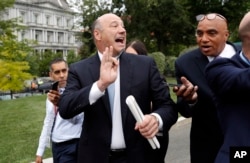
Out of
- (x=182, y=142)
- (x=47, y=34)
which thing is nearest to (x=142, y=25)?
(x=182, y=142)

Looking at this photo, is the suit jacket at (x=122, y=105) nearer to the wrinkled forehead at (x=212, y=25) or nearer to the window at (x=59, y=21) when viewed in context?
the wrinkled forehead at (x=212, y=25)

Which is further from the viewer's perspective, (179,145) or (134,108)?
(179,145)

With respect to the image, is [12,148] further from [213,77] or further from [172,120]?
[213,77]

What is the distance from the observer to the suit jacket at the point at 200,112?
3.16m

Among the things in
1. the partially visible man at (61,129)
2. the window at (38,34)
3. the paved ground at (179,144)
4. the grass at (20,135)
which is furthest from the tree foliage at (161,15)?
the window at (38,34)

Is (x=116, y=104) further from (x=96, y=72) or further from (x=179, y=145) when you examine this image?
(x=179, y=145)

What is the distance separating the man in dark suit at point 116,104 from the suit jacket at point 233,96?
1.94 ft

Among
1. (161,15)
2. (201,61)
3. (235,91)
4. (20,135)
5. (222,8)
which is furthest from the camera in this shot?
(222,8)

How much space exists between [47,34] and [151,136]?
107 meters

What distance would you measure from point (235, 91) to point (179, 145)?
5966 mm

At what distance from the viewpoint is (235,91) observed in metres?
2.31

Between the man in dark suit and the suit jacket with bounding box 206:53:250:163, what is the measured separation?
59 cm

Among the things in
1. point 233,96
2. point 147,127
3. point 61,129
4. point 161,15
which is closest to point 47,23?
point 161,15

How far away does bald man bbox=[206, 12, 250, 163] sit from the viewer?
7.55 ft
